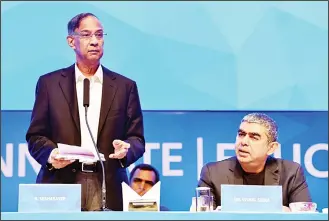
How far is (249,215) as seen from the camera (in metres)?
2.90

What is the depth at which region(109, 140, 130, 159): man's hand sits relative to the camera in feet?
12.1

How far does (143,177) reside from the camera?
4867mm

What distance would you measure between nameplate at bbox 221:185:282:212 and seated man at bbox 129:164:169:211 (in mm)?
1597

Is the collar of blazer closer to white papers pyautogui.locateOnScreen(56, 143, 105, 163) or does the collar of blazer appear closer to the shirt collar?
the shirt collar

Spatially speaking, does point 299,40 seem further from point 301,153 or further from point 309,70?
point 301,153

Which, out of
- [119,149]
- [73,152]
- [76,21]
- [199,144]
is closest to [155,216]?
[73,152]

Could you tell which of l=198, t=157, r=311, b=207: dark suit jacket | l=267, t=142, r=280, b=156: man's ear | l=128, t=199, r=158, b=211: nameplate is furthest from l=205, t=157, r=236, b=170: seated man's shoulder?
l=128, t=199, r=158, b=211: nameplate

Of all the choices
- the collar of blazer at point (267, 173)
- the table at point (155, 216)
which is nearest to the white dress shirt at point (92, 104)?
the collar of blazer at point (267, 173)

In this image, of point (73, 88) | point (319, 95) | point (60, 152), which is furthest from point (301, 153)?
point (60, 152)

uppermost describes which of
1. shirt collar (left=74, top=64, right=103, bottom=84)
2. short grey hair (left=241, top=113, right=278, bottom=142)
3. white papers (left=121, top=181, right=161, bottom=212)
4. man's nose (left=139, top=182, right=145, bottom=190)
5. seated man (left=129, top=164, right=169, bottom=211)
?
shirt collar (left=74, top=64, right=103, bottom=84)

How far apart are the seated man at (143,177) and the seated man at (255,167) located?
759mm

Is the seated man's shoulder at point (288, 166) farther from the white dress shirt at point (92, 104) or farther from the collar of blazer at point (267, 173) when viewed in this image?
the white dress shirt at point (92, 104)

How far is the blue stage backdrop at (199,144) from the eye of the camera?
5.00 meters

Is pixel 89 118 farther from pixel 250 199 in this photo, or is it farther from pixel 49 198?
pixel 250 199
